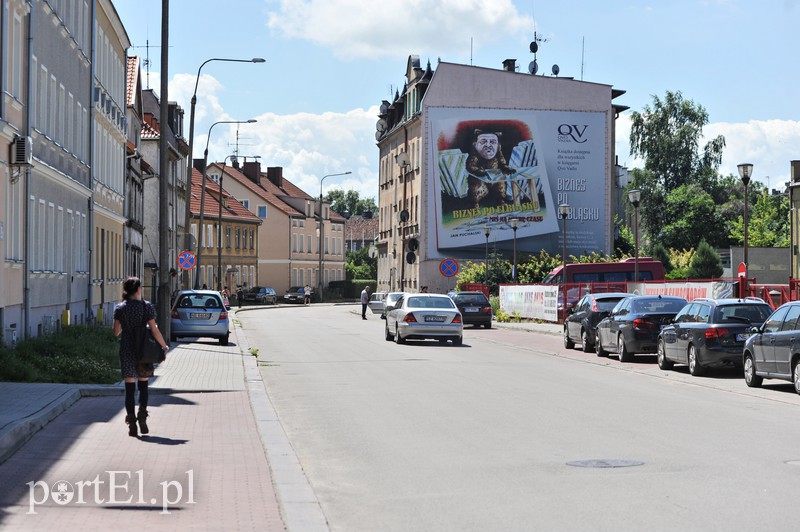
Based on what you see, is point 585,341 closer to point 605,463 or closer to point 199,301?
point 199,301

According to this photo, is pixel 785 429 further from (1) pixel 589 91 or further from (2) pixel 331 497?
(1) pixel 589 91

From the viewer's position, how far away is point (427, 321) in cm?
3562

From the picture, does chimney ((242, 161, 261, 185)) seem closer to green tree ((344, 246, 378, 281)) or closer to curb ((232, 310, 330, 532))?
green tree ((344, 246, 378, 281))

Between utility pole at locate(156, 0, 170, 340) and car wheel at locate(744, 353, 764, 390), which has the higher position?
utility pole at locate(156, 0, 170, 340)

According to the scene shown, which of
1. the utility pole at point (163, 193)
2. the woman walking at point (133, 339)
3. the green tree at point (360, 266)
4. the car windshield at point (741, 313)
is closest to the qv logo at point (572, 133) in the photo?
the utility pole at point (163, 193)

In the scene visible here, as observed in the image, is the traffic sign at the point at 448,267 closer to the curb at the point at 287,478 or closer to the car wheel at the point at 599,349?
A: the car wheel at the point at 599,349

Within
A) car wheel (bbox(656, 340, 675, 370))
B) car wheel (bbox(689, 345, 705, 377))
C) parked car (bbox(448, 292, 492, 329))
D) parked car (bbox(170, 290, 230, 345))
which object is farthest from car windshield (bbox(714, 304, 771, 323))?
parked car (bbox(448, 292, 492, 329))

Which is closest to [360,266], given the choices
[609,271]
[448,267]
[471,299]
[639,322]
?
[609,271]

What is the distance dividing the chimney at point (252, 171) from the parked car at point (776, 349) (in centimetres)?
10858

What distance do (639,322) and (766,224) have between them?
87398 mm

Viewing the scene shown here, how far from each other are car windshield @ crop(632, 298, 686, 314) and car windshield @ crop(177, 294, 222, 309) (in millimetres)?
12437

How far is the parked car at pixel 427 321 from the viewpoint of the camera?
35594 mm

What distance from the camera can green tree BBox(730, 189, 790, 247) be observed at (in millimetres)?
104438

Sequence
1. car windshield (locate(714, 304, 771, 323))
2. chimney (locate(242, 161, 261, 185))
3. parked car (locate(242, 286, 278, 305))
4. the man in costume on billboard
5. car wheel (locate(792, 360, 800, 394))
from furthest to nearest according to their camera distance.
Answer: chimney (locate(242, 161, 261, 185))
parked car (locate(242, 286, 278, 305))
the man in costume on billboard
car windshield (locate(714, 304, 771, 323))
car wheel (locate(792, 360, 800, 394))
